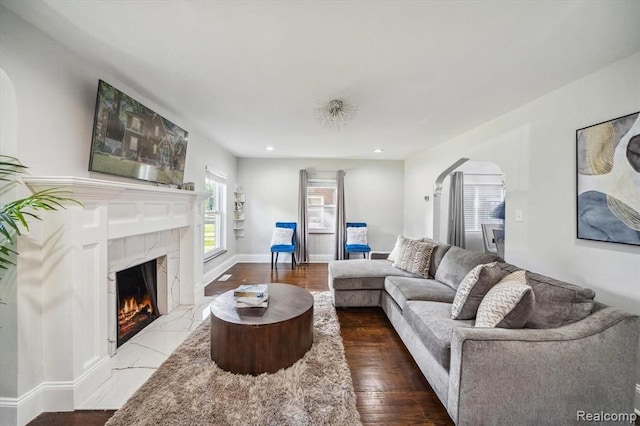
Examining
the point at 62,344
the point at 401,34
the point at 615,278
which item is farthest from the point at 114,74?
the point at 615,278

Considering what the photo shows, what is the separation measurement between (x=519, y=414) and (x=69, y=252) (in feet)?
9.37

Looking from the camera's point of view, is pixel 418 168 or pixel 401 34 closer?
pixel 401 34

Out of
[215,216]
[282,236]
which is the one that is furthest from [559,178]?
[215,216]

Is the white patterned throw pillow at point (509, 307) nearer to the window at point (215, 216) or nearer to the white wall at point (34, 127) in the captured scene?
the white wall at point (34, 127)

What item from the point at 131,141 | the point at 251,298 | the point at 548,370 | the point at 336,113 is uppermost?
the point at 336,113

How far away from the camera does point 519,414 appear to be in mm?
1358

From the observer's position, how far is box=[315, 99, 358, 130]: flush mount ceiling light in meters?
2.54

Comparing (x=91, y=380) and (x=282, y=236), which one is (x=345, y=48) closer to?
(x=91, y=380)

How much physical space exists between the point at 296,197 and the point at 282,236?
3.35ft

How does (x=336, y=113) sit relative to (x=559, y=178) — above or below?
above

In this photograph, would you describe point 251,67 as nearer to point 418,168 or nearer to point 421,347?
point 421,347

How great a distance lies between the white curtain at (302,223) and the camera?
5.55 metres

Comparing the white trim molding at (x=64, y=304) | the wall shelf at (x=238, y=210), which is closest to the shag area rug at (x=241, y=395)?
the white trim molding at (x=64, y=304)

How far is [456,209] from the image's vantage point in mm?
5117
